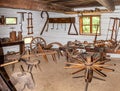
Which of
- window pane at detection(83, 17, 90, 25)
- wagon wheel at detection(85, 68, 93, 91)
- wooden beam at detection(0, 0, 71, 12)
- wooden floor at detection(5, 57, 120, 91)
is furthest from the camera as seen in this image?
window pane at detection(83, 17, 90, 25)

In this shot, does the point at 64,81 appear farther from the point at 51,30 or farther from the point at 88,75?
the point at 51,30

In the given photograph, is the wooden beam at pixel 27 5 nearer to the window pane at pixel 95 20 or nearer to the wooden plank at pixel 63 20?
the wooden plank at pixel 63 20

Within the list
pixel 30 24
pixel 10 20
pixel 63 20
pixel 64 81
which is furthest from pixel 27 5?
pixel 30 24

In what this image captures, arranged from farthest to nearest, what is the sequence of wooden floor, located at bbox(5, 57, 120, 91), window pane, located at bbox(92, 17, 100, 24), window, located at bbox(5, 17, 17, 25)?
1. window pane, located at bbox(92, 17, 100, 24)
2. window, located at bbox(5, 17, 17, 25)
3. wooden floor, located at bbox(5, 57, 120, 91)

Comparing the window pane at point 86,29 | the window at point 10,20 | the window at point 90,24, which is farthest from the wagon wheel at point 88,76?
the window at point 10,20

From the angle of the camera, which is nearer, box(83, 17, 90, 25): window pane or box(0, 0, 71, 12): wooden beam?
box(0, 0, 71, 12): wooden beam

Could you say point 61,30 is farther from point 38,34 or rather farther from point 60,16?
point 38,34

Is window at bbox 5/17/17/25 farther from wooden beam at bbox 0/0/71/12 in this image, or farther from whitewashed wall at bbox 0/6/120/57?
wooden beam at bbox 0/0/71/12

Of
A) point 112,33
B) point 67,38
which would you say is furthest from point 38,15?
point 112,33

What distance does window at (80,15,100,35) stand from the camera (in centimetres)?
756

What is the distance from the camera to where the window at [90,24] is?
7.56m

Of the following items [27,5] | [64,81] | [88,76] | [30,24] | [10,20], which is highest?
[27,5]

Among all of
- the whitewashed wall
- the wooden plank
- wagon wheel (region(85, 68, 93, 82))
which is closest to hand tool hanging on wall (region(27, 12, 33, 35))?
the whitewashed wall

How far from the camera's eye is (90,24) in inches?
303
